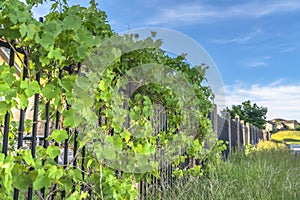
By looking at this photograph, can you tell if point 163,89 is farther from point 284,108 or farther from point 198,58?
point 284,108

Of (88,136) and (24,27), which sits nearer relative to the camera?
(24,27)

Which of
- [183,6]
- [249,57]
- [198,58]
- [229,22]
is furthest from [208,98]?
[249,57]

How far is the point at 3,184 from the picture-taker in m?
1.32

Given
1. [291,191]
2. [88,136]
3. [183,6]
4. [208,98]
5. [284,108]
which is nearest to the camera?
[88,136]

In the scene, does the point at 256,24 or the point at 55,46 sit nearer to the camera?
the point at 55,46

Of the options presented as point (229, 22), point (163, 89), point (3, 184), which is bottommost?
point (3, 184)

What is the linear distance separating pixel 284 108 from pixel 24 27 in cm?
1461

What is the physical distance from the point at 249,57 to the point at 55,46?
7877 mm

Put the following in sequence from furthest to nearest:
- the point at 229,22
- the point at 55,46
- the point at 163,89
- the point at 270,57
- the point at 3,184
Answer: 1. the point at 270,57
2. the point at 229,22
3. the point at 163,89
4. the point at 55,46
5. the point at 3,184

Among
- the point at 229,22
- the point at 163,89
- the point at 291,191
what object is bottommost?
the point at 291,191

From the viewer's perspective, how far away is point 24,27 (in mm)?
1345

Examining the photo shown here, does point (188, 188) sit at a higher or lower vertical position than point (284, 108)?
lower

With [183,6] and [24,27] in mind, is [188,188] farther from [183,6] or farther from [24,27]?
[183,6]

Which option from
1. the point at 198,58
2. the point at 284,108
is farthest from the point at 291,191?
Result: the point at 284,108
